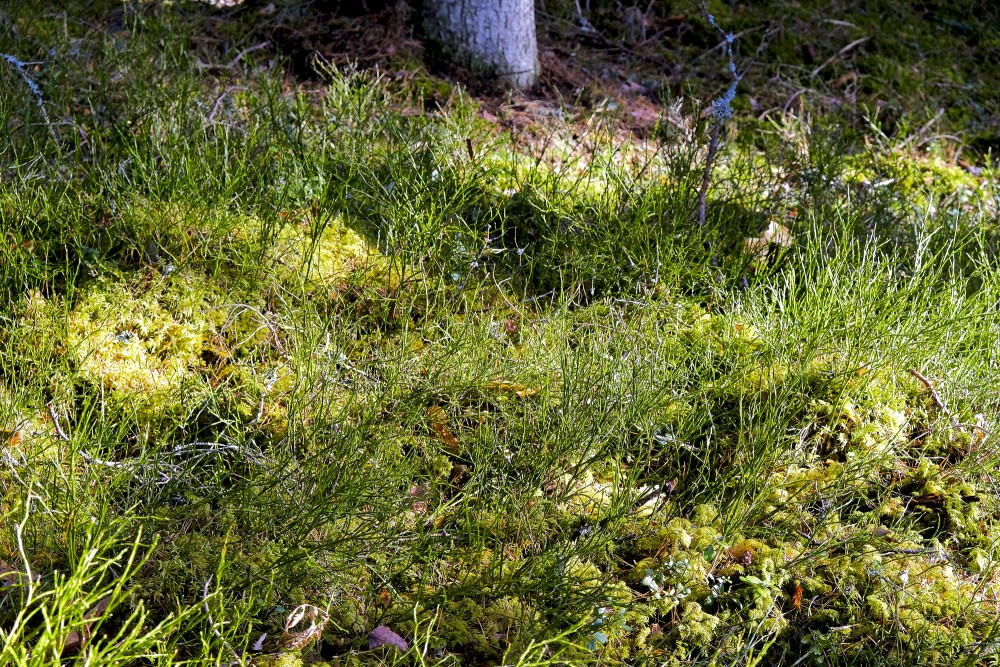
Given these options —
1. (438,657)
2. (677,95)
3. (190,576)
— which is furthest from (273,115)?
(677,95)

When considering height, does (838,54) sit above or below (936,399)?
above

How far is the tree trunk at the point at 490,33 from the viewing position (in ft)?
14.3

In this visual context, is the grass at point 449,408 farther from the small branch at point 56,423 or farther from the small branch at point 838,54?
the small branch at point 838,54

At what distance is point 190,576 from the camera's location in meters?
2.13

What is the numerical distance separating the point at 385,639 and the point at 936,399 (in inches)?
75.4

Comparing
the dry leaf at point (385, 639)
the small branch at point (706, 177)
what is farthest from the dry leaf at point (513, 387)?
the small branch at point (706, 177)

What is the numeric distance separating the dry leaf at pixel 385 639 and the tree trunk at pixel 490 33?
3228 mm

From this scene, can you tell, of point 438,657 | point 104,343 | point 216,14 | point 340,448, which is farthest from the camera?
point 216,14

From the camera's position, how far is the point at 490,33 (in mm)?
4410

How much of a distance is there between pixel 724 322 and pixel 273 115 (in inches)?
75.6

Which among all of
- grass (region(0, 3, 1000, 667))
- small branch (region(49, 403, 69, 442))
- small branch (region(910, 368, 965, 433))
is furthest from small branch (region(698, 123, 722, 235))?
small branch (region(49, 403, 69, 442))

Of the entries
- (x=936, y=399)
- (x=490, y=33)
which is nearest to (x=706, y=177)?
(x=936, y=399)

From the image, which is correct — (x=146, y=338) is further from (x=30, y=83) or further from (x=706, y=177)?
(x=706, y=177)

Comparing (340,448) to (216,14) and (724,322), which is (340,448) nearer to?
(724,322)
